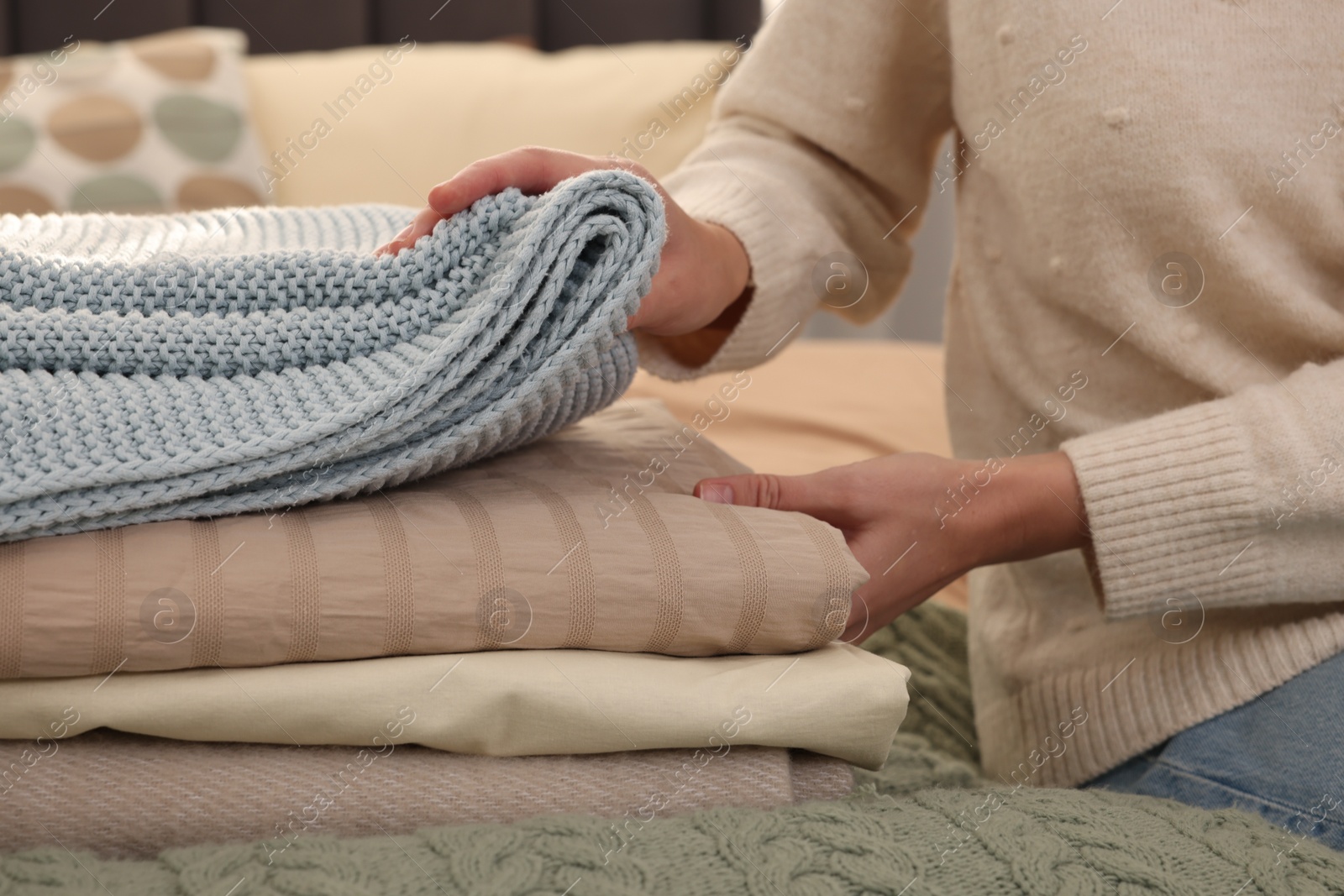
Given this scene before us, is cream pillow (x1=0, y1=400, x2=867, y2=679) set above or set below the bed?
above

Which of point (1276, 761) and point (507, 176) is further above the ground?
point (507, 176)

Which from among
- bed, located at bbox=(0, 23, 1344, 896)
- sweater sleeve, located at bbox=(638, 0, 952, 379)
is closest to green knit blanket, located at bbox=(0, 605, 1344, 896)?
bed, located at bbox=(0, 23, 1344, 896)

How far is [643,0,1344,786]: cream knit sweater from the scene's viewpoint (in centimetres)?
52

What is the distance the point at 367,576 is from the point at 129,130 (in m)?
0.94

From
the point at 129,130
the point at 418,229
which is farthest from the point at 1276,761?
the point at 129,130

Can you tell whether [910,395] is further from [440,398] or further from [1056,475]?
[440,398]

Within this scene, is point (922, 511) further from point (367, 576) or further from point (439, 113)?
point (439, 113)

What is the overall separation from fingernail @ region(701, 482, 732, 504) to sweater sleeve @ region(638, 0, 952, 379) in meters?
0.18

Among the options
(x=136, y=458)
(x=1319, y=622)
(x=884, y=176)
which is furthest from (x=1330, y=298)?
(x=136, y=458)

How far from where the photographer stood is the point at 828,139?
72 centimetres

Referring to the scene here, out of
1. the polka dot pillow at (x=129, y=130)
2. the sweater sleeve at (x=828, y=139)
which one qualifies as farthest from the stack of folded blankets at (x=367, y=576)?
the polka dot pillow at (x=129, y=130)

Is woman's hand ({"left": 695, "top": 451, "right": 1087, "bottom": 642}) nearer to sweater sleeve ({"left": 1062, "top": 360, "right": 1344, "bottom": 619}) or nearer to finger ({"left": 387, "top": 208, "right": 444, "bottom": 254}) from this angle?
sweater sleeve ({"left": 1062, "top": 360, "right": 1344, "bottom": 619})

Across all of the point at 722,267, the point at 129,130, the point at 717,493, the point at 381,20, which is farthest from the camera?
the point at 381,20

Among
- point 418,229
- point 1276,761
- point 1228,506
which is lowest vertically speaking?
point 1276,761
